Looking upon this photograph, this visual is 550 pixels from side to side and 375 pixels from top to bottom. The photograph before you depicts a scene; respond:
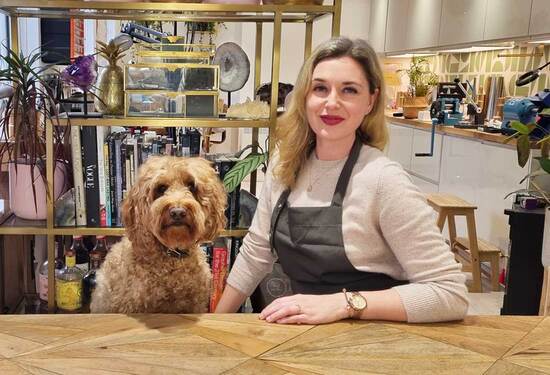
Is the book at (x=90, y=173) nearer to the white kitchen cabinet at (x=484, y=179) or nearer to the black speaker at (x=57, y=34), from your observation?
the black speaker at (x=57, y=34)

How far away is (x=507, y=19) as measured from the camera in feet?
13.6

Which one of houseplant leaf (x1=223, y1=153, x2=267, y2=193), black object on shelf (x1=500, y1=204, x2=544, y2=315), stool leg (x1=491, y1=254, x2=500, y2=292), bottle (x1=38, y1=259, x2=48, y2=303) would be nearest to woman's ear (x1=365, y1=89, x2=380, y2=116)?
houseplant leaf (x1=223, y1=153, x2=267, y2=193)

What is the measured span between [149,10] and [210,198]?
80cm

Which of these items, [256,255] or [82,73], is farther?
[82,73]

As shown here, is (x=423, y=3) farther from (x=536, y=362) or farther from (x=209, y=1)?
(x=536, y=362)

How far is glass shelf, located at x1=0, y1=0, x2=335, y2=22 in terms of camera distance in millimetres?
1951

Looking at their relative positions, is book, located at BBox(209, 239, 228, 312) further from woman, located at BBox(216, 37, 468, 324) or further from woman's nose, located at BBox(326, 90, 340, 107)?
woman's nose, located at BBox(326, 90, 340, 107)

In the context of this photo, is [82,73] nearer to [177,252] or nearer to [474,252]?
[177,252]

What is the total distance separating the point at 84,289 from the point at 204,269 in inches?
25.9

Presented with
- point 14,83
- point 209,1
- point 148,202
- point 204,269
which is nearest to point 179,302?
point 204,269

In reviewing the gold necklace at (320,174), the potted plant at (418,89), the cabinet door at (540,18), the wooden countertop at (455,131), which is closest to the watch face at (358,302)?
the gold necklace at (320,174)

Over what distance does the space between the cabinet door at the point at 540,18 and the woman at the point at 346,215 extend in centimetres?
268

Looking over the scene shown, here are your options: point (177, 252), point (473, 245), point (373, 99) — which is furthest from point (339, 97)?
point (473, 245)

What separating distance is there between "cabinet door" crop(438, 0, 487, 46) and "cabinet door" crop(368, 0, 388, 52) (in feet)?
5.03
